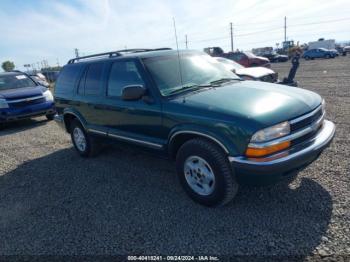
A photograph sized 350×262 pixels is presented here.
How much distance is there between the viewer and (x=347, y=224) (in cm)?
309

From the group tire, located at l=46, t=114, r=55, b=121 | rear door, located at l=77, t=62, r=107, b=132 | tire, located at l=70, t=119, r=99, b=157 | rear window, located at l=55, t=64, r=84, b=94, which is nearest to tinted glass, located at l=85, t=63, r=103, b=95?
rear door, located at l=77, t=62, r=107, b=132

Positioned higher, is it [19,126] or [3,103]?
[3,103]

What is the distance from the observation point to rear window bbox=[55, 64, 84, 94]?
5.80 metres

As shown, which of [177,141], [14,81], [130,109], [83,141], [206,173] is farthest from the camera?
[14,81]

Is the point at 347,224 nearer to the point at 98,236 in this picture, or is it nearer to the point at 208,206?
the point at 208,206

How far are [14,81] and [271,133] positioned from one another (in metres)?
9.83

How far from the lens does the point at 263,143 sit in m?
3.05

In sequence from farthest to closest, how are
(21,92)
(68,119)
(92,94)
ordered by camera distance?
1. (21,92)
2. (68,119)
3. (92,94)

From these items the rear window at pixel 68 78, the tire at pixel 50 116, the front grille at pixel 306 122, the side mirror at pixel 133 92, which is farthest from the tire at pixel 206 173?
the tire at pixel 50 116

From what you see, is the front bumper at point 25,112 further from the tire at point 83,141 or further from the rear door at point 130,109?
the rear door at point 130,109

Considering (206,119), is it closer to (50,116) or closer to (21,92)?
(21,92)

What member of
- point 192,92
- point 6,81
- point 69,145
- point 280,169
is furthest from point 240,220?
point 6,81

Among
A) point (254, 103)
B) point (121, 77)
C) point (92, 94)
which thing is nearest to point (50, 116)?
point (92, 94)

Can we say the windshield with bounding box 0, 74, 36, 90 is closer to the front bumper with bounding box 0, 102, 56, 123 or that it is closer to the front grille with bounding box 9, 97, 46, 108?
the front grille with bounding box 9, 97, 46, 108
